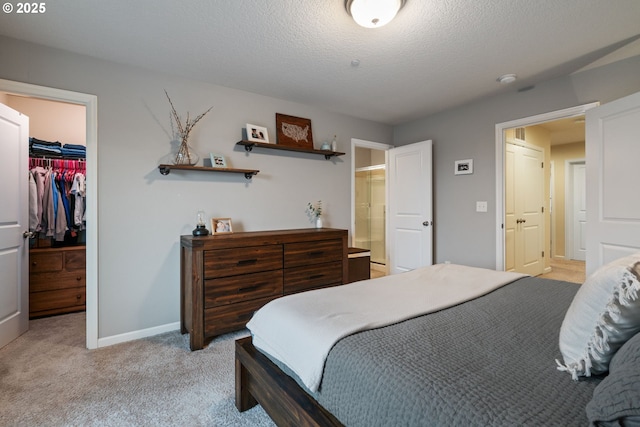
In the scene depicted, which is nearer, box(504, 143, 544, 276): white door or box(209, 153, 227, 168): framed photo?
box(209, 153, 227, 168): framed photo

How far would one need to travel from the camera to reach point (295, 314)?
4.42 ft

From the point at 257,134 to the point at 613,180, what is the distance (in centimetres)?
321

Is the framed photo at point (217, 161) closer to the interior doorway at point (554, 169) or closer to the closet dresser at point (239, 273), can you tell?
the closet dresser at point (239, 273)

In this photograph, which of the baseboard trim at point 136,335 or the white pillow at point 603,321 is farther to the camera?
the baseboard trim at point 136,335

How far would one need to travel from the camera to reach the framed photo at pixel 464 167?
141 inches

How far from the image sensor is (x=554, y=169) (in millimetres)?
5980

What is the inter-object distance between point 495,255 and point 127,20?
4003 mm

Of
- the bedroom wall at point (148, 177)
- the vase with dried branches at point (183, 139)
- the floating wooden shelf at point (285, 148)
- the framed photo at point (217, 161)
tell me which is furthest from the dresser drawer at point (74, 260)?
the floating wooden shelf at point (285, 148)

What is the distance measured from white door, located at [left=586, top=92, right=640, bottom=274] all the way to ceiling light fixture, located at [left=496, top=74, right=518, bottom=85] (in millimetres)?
693

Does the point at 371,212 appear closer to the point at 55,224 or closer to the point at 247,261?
the point at 247,261

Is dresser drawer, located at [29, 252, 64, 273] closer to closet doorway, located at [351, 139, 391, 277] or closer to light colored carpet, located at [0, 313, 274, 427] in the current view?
light colored carpet, located at [0, 313, 274, 427]

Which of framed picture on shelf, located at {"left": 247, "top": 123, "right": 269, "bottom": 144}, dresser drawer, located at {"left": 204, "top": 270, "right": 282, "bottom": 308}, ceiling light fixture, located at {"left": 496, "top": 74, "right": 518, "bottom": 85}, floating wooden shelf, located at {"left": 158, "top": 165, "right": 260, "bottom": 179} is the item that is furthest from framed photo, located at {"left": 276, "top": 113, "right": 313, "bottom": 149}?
ceiling light fixture, located at {"left": 496, "top": 74, "right": 518, "bottom": 85}

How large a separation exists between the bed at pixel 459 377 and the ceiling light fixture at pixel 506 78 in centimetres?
226

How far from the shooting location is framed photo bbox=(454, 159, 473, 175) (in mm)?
3590
